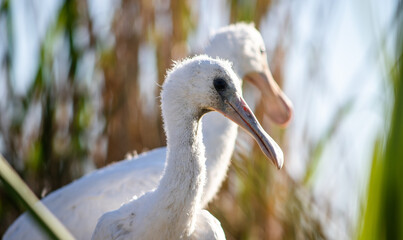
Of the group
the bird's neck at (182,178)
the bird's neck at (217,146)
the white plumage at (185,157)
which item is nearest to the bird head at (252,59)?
the bird's neck at (217,146)

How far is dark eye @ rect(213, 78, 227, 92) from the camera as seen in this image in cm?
172

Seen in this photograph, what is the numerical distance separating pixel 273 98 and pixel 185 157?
140 cm

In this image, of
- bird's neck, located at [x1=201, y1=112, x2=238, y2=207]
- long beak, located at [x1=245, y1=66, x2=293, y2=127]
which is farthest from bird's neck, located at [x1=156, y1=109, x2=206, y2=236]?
long beak, located at [x1=245, y1=66, x2=293, y2=127]

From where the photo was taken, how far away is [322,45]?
2572mm

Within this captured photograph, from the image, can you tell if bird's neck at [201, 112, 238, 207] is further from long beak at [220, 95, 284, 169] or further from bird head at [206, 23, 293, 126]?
long beak at [220, 95, 284, 169]

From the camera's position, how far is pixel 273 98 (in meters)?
2.96

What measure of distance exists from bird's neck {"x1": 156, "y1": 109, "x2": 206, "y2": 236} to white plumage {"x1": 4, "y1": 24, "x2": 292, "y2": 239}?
704 mm

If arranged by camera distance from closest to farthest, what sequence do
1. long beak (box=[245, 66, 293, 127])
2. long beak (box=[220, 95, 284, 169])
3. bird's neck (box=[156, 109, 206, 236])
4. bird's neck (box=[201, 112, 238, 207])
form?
1. bird's neck (box=[156, 109, 206, 236])
2. long beak (box=[220, 95, 284, 169])
3. bird's neck (box=[201, 112, 238, 207])
4. long beak (box=[245, 66, 293, 127])

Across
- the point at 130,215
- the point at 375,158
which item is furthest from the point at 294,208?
the point at 375,158

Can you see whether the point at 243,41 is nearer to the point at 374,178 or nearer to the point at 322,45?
the point at 322,45

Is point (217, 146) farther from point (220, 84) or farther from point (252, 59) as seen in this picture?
point (220, 84)

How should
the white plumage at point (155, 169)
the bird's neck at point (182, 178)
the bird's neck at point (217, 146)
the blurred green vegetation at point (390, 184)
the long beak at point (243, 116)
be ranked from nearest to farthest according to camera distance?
1. the blurred green vegetation at point (390, 184)
2. the bird's neck at point (182, 178)
3. the long beak at point (243, 116)
4. the white plumage at point (155, 169)
5. the bird's neck at point (217, 146)

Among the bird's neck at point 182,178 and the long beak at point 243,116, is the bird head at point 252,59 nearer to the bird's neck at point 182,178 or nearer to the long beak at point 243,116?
the long beak at point 243,116

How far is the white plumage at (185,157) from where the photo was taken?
64.1 inches
